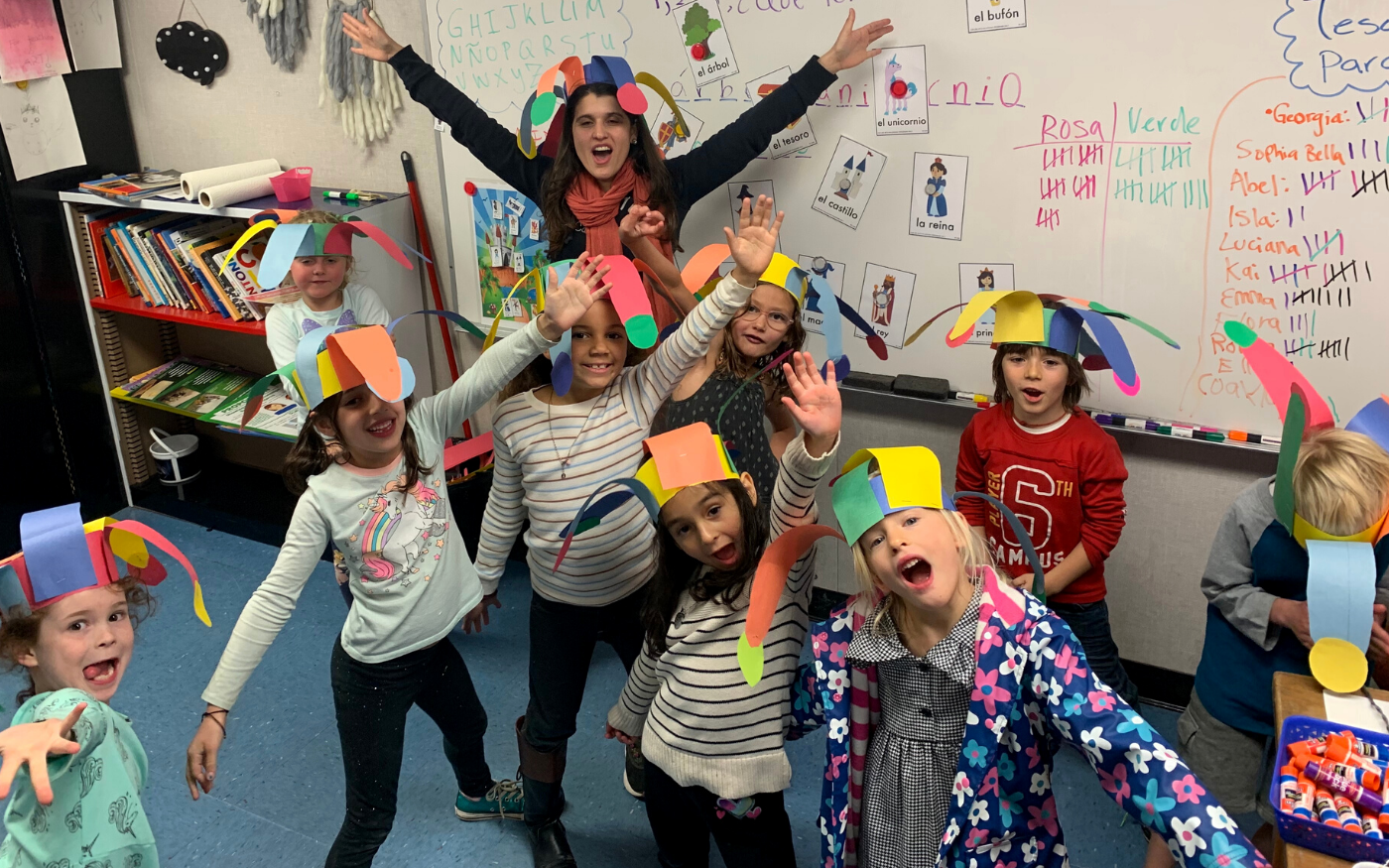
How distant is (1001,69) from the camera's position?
2.24 metres

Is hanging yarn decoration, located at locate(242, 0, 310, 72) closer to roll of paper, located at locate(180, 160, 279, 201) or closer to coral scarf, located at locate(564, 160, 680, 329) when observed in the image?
roll of paper, located at locate(180, 160, 279, 201)

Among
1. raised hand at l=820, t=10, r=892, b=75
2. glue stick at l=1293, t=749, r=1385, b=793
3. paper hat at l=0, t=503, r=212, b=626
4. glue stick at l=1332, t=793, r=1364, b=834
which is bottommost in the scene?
glue stick at l=1332, t=793, r=1364, b=834

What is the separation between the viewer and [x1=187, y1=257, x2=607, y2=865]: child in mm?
1738

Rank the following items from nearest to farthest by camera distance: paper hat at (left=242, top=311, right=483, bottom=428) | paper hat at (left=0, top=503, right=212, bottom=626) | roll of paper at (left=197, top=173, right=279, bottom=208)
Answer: paper hat at (left=0, top=503, right=212, bottom=626)
paper hat at (left=242, top=311, right=483, bottom=428)
roll of paper at (left=197, top=173, right=279, bottom=208)

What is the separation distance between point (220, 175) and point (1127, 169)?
254cm

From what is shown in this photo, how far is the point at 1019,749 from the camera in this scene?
Answer: 4.70 ft

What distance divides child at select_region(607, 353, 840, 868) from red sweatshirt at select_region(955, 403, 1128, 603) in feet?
2.19

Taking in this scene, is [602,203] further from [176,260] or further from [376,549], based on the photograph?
[176,260]

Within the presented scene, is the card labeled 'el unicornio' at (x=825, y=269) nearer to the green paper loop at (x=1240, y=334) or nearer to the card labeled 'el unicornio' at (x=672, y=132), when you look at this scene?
the card labeled 'el unicornio' at (x=672, y=132)

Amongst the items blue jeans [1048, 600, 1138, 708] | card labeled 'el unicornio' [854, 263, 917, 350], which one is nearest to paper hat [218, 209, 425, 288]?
card labeled 'el unicornio' [854, 263, 917, 350]

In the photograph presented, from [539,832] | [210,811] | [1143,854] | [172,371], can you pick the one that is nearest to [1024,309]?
[1143,854]

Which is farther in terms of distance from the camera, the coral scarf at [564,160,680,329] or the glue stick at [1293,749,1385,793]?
the coral scarf at [564,160,680,329]

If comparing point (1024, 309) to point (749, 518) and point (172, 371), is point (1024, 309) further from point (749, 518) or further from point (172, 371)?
point (172, 371)

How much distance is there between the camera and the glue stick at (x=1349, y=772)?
1288 mm
